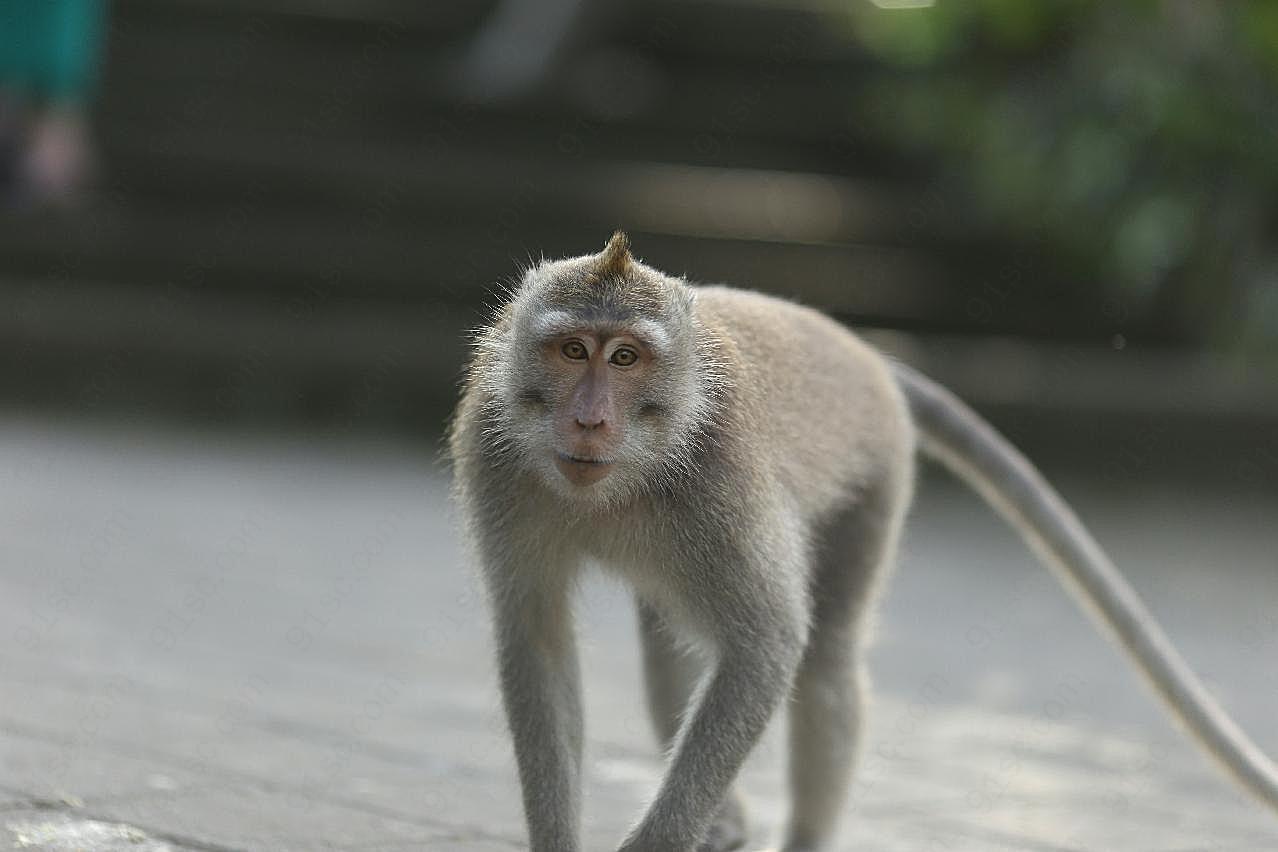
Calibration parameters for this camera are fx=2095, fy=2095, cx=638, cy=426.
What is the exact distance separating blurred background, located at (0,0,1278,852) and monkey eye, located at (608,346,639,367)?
2031 millimetres

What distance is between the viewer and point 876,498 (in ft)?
16.5

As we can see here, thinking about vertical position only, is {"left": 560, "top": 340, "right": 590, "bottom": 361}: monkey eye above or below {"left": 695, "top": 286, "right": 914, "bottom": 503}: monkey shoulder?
below

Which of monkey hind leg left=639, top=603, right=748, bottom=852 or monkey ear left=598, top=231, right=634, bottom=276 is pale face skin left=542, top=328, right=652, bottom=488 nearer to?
monkey ear left=598, top=231, right=634, bottom=276

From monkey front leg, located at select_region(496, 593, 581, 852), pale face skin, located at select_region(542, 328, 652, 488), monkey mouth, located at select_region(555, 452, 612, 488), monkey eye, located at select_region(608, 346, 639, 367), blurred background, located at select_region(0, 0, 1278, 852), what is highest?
blurred background, located at select_region(0, 0, 1278, 852)

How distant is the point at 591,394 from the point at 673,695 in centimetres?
130

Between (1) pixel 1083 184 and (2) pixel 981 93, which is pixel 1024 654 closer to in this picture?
(1) pixel 1083 184

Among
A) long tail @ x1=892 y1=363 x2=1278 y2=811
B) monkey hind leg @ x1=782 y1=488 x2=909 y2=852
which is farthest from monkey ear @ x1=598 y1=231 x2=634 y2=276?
long tail @ x1=892 y1=363 x2=1278 y2=811

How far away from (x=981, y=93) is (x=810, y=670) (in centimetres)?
827

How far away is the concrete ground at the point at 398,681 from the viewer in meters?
4.90

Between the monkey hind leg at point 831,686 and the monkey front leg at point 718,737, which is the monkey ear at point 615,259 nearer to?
the monkey front leg at point 718,737

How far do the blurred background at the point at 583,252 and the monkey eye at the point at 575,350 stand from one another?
2.04 metres

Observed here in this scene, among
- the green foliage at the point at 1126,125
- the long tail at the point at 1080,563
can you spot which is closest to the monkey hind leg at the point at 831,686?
the long tail at the point at 1080,563

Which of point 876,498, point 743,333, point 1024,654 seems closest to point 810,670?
point 876,498

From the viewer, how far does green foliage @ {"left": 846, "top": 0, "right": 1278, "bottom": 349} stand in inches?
458
